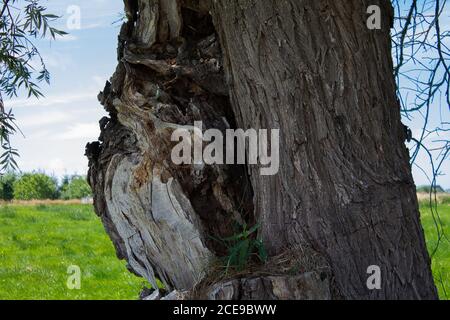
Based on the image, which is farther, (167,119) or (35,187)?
(35,187)

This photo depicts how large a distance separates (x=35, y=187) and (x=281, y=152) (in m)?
14.3

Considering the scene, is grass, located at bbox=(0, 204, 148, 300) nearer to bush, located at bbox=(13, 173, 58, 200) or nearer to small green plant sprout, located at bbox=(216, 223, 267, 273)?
small green plant sprout, located at bbox=(216, 223, 267, 273)

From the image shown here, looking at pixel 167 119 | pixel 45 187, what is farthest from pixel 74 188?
pixel 167 119

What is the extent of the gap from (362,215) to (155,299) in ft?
3.71

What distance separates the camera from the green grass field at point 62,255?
7.11 metres

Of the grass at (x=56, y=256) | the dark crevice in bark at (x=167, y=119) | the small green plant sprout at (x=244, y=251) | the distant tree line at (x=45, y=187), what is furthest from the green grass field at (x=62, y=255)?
the distant tree line at (x=45, y=187)

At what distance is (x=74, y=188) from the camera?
1596cm

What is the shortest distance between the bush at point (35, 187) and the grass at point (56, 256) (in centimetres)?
469

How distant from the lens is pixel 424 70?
4133 millimetres

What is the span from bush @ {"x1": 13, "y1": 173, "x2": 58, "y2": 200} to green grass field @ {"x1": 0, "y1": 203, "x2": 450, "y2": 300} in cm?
464

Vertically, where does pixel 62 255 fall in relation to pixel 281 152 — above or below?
below

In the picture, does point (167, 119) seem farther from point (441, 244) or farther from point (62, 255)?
point (441, 244)

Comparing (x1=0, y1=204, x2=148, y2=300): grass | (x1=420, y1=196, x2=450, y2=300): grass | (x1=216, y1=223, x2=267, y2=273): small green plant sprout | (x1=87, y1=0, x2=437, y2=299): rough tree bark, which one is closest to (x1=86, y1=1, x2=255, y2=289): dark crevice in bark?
(x1=87, y1=0, x2=437, y2=299): rough tree bark

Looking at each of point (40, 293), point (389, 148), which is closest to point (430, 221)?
point (40, 293)
